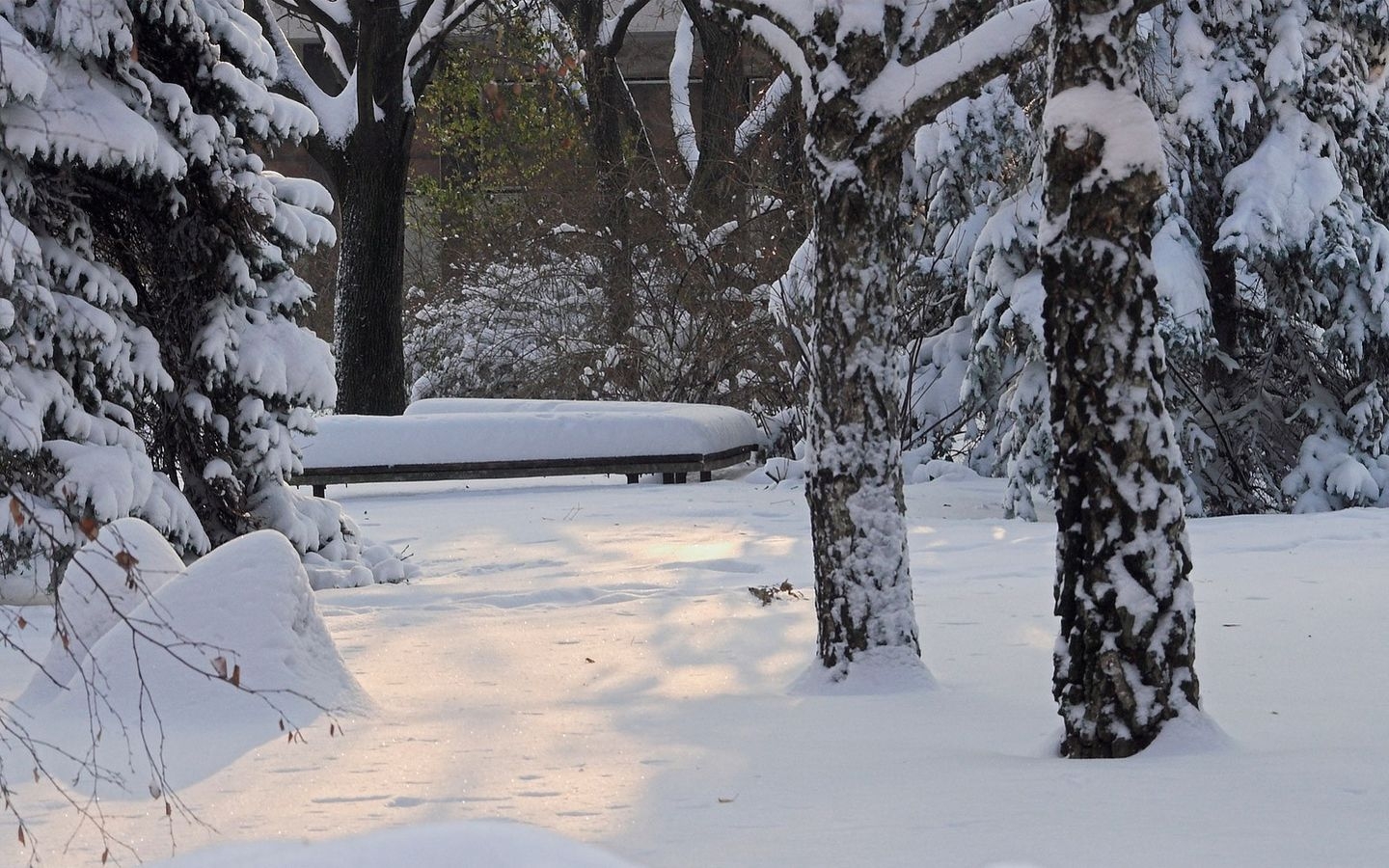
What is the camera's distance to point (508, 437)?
1488 cm

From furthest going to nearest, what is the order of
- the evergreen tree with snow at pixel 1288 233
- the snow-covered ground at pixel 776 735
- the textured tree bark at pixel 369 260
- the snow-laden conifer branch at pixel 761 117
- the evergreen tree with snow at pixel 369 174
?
the snow-laden conifer branch at pixel 761 117 → the textured tree bark at pixel 369 260 → the evergreen tree with snow at pixel 369 174 → the evergreen tree with snow at pixel 1288 233 → the snow-covered ground at pixel 776 735

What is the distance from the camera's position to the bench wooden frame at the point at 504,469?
47.8 feet

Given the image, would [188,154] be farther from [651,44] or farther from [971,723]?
[651,44]

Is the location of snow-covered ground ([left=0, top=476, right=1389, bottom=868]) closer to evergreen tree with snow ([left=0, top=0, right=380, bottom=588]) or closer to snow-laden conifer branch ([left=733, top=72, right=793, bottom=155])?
evergreen tree with snow ([left=0, top=0, right=380, bottom=588])

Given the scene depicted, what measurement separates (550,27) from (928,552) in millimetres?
11827

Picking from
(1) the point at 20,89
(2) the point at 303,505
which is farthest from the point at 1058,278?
(2) the point at 303,505

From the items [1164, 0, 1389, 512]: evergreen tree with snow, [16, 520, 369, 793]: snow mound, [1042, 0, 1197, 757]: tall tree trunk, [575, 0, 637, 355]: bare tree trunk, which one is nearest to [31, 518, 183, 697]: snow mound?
[16, 520, 369, 793]: snow mound

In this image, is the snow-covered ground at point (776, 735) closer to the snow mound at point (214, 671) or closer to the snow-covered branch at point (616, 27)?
the snow mound at point (214, 671)

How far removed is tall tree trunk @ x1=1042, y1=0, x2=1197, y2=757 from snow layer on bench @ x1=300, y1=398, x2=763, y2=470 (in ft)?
33.4

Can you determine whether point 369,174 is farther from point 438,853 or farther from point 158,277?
point 438,853

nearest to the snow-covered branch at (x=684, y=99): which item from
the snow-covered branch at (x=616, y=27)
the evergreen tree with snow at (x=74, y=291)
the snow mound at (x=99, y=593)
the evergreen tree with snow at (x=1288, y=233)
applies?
the snow-covered branch at (x=616, y=27)

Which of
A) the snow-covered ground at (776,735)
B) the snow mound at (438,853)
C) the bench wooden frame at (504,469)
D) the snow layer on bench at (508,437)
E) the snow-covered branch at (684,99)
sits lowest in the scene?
the snow-covered ground at (776,735)

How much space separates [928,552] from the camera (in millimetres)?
10070

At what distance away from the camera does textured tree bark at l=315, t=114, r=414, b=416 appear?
16828 mm
